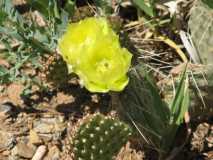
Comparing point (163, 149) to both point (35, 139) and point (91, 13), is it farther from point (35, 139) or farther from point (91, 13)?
point (91, 13)

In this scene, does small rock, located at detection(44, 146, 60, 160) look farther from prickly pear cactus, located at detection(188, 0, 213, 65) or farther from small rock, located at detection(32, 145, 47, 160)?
prickly pear cactus, located at detection(188, 0, 213, 65)

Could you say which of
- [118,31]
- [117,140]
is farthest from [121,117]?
[118,31]

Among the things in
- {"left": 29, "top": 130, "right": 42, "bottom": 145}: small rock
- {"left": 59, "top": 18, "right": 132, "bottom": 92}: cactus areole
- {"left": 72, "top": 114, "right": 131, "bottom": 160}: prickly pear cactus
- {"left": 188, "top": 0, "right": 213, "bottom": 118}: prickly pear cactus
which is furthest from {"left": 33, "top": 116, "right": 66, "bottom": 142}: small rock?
{"left": 59, "top": 18, "right": 132, "bottom": 92}: cactus areole

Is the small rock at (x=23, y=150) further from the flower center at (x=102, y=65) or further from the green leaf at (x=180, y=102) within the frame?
the flower center at (x=102, y=65)

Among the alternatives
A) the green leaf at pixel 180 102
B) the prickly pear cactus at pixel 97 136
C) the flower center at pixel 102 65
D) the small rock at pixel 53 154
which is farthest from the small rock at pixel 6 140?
the flower center at pixel 102 65

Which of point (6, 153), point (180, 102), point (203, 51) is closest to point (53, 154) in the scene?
point (6, 153)

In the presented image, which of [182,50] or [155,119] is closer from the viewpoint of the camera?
[155,119]
